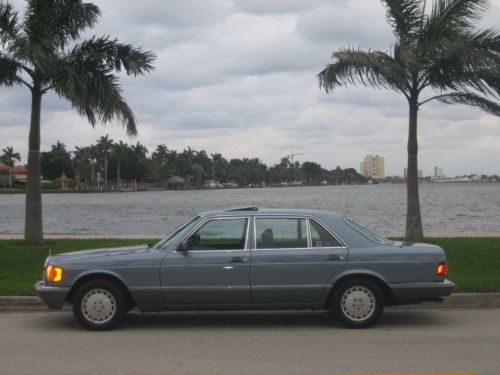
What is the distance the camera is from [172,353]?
723 centimetres

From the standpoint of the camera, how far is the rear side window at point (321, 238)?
850cm

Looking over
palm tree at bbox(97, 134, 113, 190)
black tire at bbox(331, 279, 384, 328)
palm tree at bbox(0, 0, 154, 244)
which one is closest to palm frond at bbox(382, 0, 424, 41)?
palm tree at bbox(0, 0, 154, 244)

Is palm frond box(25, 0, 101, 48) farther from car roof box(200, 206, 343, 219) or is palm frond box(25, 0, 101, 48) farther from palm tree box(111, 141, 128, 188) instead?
palm tree box(111, 141, 128, 188)

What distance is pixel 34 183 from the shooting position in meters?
16.5

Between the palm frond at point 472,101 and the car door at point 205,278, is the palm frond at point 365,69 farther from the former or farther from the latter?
the car door at point 205,278

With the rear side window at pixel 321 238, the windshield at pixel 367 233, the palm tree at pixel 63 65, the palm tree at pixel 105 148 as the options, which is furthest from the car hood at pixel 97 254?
the palm tree at pixel 105 148

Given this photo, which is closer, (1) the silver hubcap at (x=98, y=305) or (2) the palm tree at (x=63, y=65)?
(1) the silver hubcap at (x=98, y=305)

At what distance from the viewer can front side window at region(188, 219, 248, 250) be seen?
8492mm

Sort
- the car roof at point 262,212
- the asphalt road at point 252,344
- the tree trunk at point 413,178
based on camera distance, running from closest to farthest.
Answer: the asphalt road at point 252,344 → the car roof at point 262,212 → the tree trunk at point 413,178

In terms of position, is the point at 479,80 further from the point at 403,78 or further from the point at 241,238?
the point at 241,238

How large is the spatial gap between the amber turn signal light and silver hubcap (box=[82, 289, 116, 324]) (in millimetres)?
398

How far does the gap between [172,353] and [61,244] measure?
10.2 meters

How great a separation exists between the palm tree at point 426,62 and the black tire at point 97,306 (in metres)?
9.33

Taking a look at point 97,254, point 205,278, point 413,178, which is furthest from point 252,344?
point 413,178
